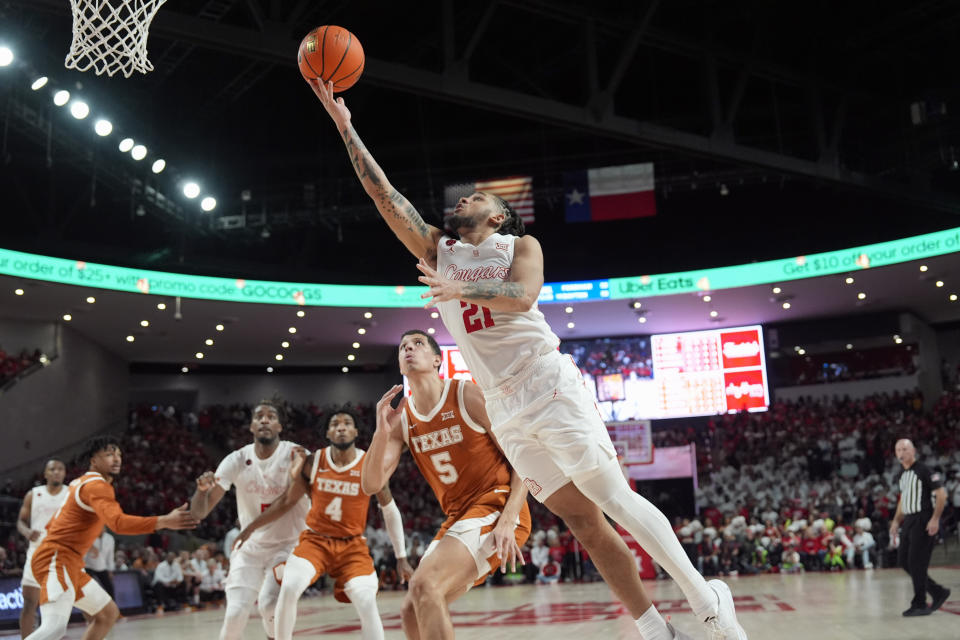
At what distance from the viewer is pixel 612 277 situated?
23.8m

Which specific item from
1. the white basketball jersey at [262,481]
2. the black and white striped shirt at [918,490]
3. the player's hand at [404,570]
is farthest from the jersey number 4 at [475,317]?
the black and white striped shirt at [918,490]

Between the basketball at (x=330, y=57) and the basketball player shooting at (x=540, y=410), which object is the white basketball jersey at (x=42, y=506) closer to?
the basketball at (x=330, y=57)

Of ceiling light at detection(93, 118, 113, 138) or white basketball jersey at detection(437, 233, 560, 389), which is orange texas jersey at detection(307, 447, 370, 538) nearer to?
white basketball jersey at detection(437, 233, 560, 389)

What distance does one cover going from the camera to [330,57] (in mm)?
4391

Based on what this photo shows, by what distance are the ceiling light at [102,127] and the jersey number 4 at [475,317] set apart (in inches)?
579

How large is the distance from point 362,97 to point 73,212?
7.55 metres

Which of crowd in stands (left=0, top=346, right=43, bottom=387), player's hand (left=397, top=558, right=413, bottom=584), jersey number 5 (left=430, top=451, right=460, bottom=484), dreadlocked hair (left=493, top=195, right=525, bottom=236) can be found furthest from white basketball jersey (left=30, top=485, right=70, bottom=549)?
crowd in stands (left=0, top=346, right=43, bottom=387)

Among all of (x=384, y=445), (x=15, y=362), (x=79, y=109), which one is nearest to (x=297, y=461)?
(x=384, y=445)

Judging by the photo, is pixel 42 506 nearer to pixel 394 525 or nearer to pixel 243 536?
pixel 243 536

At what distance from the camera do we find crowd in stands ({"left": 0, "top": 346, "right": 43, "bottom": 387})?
22.7 m

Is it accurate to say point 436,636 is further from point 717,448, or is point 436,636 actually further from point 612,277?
point 717,448

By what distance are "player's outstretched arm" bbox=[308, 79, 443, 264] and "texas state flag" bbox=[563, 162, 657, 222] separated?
52.0ft

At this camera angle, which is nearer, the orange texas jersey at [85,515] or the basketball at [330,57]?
the basketball at [330,57]

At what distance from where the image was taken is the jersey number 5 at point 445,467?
181 inches
